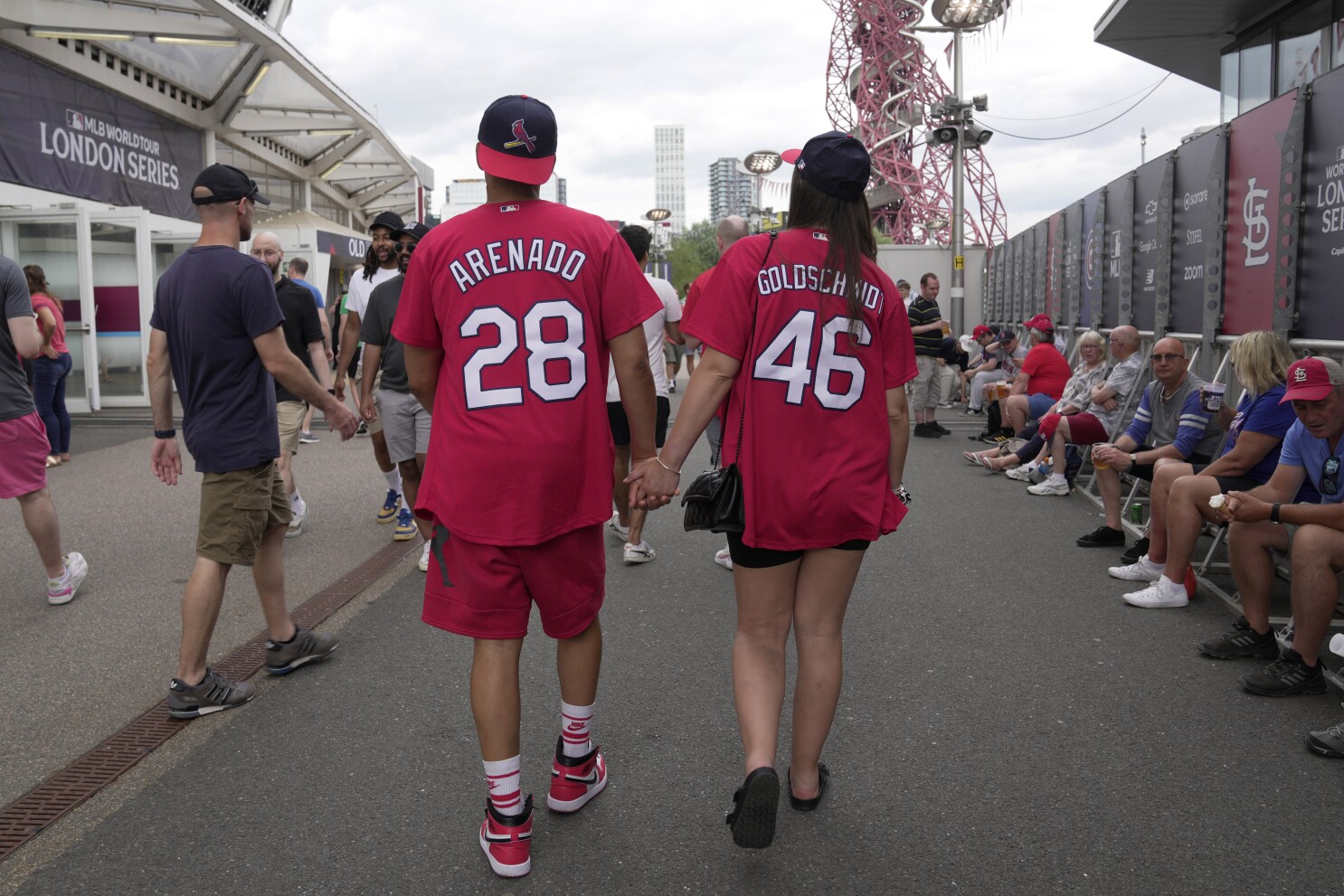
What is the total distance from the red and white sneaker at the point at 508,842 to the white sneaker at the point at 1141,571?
175 inches

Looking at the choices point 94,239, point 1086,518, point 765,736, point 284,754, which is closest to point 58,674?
point 284,754

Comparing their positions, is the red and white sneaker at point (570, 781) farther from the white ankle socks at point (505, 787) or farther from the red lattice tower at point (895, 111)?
the red lattice tower at point (895, 111)

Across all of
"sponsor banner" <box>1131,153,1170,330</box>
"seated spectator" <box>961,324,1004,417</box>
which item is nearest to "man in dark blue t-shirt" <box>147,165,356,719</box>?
"sponsor banner" <box>1131,153,1170,330</box>

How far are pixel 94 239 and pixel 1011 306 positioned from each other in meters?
14.5

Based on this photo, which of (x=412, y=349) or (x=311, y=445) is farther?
(x=311, y=445)

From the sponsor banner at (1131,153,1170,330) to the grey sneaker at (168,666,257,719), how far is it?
8077 millimetres

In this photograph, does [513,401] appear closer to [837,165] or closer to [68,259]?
[837,165]

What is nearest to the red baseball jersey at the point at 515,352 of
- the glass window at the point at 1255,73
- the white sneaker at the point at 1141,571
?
the white sneaker at the point at 1141,571

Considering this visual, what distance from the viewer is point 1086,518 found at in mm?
8312

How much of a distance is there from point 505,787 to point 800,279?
158cm

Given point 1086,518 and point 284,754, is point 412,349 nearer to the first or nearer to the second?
point 284,754

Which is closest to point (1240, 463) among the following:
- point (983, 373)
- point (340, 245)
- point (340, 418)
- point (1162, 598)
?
point (1162, 598)

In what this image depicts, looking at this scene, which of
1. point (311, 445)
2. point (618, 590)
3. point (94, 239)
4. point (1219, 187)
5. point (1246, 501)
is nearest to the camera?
point (1246, 501)

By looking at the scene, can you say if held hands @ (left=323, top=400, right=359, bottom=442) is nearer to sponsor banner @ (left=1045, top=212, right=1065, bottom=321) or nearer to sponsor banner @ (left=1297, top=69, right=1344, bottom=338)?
sponsor banner @ (left=1297, top=69, right=1344, bottom=338)
